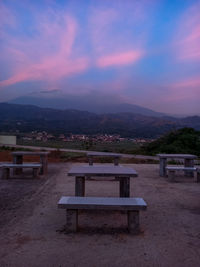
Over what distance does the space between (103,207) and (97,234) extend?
0.40 metres

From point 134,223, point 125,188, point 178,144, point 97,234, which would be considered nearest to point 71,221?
point 97,234

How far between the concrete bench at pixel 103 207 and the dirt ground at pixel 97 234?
0.13 meters

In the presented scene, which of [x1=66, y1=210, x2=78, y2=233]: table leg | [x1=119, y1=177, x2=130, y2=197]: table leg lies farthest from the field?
[x1=66, y1=210, x2=78, y2=233]: table leg

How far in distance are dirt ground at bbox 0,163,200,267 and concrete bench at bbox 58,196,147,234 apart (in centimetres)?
13

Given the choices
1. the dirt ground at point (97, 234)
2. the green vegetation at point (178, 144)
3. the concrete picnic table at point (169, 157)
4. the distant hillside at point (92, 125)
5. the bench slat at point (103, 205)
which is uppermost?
the distant hillside at point (92, 125)

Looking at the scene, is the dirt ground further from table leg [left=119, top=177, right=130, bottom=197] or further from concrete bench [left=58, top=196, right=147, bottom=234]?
table leg [left=119, top=177, right=130, bottom=197]

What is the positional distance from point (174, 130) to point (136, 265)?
22471 millimetres

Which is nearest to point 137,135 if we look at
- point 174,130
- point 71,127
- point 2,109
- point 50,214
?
point 71,127

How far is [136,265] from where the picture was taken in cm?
272

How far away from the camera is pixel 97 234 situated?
3562 millimetres

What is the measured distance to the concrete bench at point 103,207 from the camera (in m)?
3.47

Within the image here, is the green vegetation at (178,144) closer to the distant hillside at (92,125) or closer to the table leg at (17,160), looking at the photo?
the table leg at (17,160)

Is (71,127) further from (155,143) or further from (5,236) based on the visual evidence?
(5,236)

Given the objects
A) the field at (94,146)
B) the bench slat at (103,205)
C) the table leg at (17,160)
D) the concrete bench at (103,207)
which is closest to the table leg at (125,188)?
the concrete bench at (103,207)
